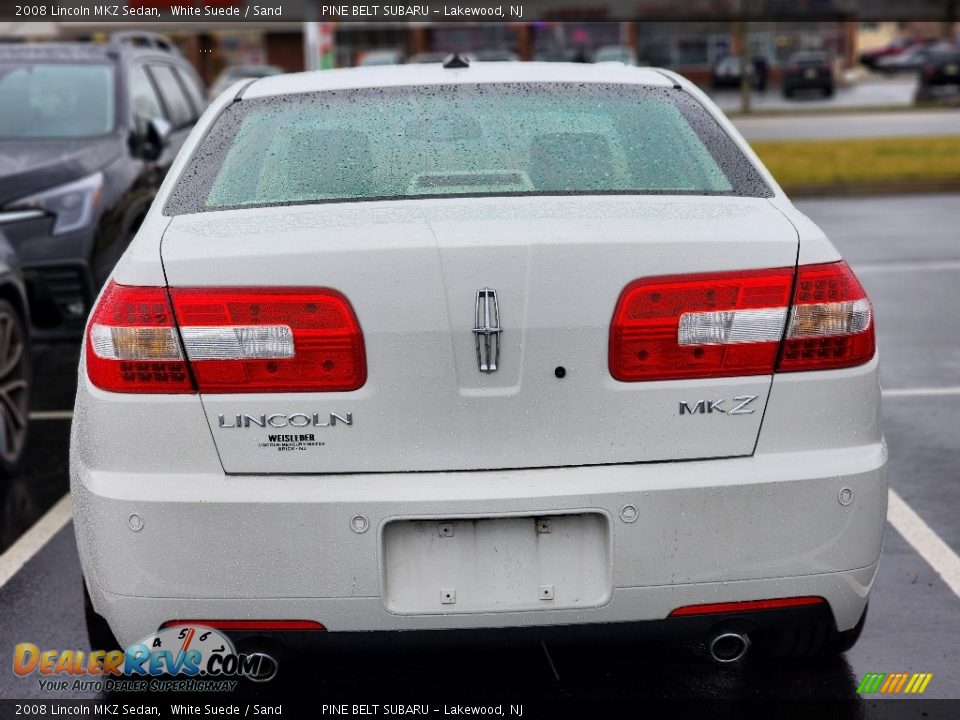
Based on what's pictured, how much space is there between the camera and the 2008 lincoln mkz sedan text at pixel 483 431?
290cm

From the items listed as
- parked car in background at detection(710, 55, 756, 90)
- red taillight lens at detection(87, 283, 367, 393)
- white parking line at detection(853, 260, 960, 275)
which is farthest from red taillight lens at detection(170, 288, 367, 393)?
parked car in background at detection(710, 55, 756, 90)

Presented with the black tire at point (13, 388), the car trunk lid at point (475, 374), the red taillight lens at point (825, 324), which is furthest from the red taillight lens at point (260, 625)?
the black tire at point (13, 388)

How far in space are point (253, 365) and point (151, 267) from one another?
1.07ft

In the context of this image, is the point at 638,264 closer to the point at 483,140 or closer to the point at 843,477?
the point at 843,477

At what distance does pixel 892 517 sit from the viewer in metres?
4.99

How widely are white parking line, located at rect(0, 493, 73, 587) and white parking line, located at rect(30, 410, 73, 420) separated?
1483 mm

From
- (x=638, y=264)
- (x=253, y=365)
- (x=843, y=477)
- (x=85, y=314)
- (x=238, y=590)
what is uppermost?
(x=638, y=264)

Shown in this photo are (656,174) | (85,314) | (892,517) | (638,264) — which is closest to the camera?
(638,264)

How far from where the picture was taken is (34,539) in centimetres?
500

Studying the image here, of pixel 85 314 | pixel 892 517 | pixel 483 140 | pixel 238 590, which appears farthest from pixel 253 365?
pixel 85 314

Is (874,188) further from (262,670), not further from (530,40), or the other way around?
(530,40)

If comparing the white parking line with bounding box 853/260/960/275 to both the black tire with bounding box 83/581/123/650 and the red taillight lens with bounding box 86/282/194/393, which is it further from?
the red taillight lens with bounding box 86/282/194/393

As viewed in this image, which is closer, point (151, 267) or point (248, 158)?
point (151, 267)

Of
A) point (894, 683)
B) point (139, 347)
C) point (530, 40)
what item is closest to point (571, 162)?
point (139, 347)
